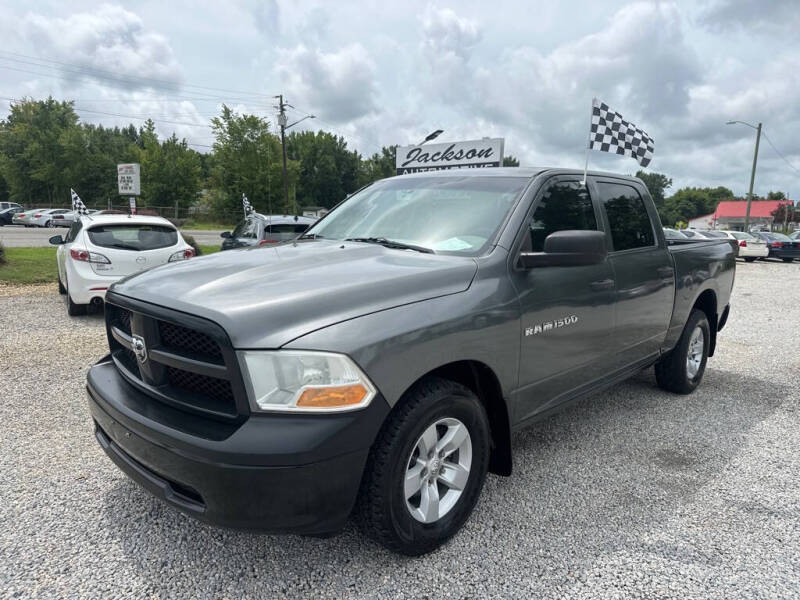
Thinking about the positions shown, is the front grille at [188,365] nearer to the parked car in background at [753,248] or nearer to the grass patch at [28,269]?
the grass patch at [28,269]

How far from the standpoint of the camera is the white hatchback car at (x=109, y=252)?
7309 millimetres

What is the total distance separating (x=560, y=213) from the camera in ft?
10.6

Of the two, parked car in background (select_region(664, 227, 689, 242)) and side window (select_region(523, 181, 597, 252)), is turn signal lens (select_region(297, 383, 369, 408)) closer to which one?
side window (select_region(523, 181, 597, 252))

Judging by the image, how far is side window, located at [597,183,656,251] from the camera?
3.69 metres

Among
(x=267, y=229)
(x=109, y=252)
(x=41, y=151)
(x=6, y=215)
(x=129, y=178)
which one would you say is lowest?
(x=109, y=252)

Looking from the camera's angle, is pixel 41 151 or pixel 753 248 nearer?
pixel 753 248

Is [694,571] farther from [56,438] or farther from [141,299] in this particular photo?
[56,438]

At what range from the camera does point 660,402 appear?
4652mm

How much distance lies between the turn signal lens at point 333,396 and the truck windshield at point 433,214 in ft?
3.57

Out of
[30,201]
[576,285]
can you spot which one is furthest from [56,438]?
[30,201]

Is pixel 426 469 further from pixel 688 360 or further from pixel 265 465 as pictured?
pixel 688 360

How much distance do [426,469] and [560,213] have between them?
175 cm

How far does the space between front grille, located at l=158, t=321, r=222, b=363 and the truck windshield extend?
1298 millimetres

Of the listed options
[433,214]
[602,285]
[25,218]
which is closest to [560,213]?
[602,285]
